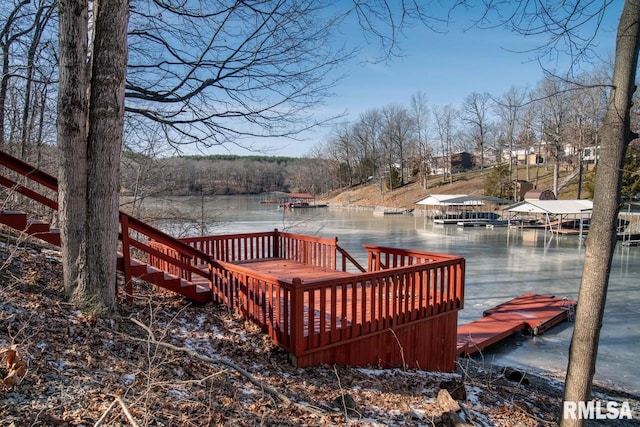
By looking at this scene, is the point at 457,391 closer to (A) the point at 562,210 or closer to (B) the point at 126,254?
(B) the point at 126,254

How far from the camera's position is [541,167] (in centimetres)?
5572

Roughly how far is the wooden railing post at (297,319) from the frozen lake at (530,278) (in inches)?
160

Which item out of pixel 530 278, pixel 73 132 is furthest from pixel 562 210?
pixel 73 132

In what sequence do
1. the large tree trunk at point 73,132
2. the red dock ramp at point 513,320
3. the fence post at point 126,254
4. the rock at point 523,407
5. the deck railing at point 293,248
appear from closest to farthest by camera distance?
the large tree trunk at point 73,132 < the rock at point 523,407 < the fence post at point 126,254 < the deck railing at point 293,248 < the red dock ramp at point 513,320

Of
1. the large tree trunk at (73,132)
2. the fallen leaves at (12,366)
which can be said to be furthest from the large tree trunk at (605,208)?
the large tree trunk at (73,132)

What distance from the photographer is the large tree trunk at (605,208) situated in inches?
121

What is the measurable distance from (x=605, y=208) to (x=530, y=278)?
1101 centimetres

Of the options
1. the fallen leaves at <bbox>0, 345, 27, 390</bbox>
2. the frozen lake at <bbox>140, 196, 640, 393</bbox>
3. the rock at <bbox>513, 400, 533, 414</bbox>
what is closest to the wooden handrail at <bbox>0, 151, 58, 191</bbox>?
the fallen leaves at <bbox>0, 345, 27, 390</bbox>

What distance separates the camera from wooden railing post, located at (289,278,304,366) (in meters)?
3.87

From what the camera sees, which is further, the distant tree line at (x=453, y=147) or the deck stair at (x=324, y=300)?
the distant tree line at (x=453, y=147)

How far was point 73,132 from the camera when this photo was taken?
362cm

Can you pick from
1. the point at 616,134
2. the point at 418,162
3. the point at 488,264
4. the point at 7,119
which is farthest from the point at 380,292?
Answer: the point at 418,162

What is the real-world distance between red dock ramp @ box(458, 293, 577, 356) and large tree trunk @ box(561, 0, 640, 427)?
353 centimetres

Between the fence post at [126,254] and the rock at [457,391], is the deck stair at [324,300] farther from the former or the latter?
the rock at [457,391]
